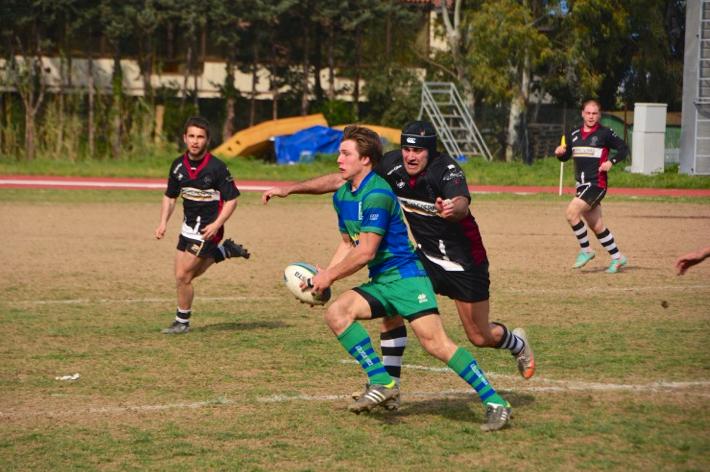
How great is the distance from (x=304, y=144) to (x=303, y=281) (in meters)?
30.7

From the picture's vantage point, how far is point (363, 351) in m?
7.79

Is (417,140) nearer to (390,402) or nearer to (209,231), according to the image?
(390,402)

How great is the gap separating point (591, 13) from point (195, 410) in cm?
3470

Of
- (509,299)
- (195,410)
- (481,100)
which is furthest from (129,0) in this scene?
(195,410)

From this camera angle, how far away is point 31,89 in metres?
44.3

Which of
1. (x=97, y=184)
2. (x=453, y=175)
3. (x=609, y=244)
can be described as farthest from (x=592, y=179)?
(x=97, y=184)

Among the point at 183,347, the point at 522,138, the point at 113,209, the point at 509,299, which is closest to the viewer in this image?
the point at 183,347

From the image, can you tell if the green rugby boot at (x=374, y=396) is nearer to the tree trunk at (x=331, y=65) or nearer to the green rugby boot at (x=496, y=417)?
the green rugby boot at (x=496, y=417)

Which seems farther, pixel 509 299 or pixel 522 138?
pixel 522 138

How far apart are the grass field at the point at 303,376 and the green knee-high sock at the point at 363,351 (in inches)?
12.2

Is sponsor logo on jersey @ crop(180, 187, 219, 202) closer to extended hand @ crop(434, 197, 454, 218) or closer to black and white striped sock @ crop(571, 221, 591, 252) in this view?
extended hand @ crop(434, 197, 454, 218)

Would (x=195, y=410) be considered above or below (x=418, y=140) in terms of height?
below

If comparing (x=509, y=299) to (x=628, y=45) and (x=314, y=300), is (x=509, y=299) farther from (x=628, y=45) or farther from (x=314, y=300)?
(x=628, y=45)

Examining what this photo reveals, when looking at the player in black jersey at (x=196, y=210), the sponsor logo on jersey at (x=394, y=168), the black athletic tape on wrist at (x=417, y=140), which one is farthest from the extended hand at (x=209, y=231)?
the black athletic tape on wrist at (x=417, y=140)
